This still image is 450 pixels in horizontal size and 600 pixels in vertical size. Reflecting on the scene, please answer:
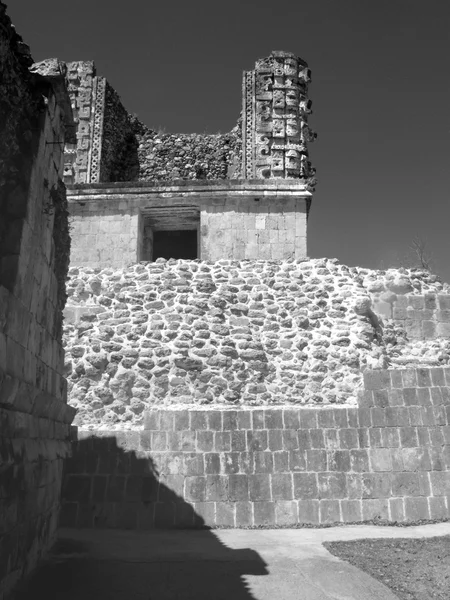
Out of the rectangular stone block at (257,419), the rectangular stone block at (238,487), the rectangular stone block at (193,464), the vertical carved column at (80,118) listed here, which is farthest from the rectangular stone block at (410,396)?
the vertical carved column at (80,118)

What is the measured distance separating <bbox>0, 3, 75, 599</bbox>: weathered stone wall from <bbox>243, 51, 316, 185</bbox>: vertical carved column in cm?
1018

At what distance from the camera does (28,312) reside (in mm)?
4832

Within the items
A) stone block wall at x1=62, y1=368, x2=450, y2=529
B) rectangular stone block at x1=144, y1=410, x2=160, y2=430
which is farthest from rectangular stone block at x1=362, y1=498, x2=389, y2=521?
rectangular stone block at x1=144, y1=410, x2=160, y2=430

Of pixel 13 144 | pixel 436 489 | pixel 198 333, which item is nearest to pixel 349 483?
pixel 436 489

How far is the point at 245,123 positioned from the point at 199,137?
341cm

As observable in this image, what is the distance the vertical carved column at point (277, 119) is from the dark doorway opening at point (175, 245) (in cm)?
355

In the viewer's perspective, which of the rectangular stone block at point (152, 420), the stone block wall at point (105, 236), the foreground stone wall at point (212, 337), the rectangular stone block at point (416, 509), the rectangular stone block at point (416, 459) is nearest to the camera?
the rectangular stone block at point (416, 509)

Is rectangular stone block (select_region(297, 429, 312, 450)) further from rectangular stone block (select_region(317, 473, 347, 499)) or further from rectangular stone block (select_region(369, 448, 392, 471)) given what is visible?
rectangular stone block (select_region(369, 448, 392, 471))

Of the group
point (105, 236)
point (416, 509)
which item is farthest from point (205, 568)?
point (105, 236)

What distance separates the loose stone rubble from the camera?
9.72 m

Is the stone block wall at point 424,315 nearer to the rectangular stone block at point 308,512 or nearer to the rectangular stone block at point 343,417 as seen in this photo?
the rectangular stone block at point 343,417

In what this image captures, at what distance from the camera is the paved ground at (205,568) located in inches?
190

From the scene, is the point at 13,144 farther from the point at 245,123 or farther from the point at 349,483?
the point at 245,123

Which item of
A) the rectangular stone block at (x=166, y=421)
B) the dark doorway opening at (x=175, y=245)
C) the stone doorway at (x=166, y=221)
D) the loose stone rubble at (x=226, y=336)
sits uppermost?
the dark doorway opening at (x=175, y=245)
